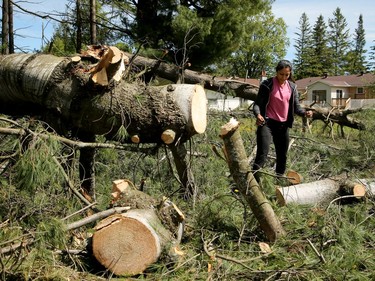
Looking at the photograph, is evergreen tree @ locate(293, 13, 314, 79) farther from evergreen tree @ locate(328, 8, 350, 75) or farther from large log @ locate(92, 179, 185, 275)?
large log @ locate(92, 179, 185, 275)

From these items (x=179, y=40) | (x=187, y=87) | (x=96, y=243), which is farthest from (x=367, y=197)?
(x=179, y=40)

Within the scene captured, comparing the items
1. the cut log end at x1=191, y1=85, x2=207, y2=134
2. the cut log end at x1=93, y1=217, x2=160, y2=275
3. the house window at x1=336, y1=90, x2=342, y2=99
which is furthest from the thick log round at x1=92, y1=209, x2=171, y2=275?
the house window at x1=336, y1=90, x2=342, y2=99

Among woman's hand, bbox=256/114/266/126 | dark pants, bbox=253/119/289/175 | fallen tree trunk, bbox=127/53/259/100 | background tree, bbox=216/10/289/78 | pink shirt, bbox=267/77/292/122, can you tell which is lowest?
dark pants, bbox=253/119/289/175

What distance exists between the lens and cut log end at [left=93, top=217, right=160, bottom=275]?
2875 millimetres

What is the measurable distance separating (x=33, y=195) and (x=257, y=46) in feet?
148

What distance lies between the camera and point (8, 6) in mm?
10188

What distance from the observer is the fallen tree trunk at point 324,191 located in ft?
13.1

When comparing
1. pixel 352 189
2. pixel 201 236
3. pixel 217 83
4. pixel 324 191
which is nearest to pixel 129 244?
pixel 201 236

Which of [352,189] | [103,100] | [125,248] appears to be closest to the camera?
[125,248]

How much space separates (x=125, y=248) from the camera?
2.88m

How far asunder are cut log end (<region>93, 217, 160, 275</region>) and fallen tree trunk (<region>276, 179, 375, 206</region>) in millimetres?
1469

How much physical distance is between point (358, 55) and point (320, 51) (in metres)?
8.79

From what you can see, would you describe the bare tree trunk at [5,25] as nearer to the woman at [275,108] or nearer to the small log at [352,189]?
the woman at [275,108]

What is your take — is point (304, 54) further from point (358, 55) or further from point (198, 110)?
point (198, 110)
